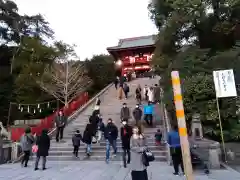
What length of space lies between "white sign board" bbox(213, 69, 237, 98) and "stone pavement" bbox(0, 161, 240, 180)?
9.50ft

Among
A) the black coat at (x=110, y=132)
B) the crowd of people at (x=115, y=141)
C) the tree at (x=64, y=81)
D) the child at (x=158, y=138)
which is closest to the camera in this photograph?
the crowd of people at (x=115, y=141)

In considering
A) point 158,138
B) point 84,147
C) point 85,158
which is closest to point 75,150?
point 85,158

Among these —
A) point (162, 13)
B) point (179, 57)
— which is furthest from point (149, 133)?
Result: point (162, 13)

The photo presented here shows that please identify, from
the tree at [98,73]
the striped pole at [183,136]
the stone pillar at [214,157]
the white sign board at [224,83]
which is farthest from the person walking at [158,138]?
the tree at [98,73]

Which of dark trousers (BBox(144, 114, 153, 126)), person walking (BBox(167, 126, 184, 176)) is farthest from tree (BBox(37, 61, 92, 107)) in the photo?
person walking (BBox(167, 126, 184, 176))

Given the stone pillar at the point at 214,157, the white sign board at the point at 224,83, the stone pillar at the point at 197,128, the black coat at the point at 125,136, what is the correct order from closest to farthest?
1. the stone pillar at the point at 214,157
2. the black coat at the point at 125,136
3. the white sign board at the point at 224,83
4. the stone pillar at the point at 197,128

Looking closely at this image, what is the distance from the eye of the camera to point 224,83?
974 cm

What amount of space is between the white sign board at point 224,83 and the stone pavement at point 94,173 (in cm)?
290

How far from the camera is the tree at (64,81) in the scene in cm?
2472

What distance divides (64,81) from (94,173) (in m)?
18.2

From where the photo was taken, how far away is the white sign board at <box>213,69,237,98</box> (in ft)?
31.6

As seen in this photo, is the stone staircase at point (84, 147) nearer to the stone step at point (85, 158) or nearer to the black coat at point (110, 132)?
the stone step at point (85, 158)

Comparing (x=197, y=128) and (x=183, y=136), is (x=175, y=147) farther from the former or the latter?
(x=183, y=136)

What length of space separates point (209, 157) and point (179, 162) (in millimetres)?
1555
